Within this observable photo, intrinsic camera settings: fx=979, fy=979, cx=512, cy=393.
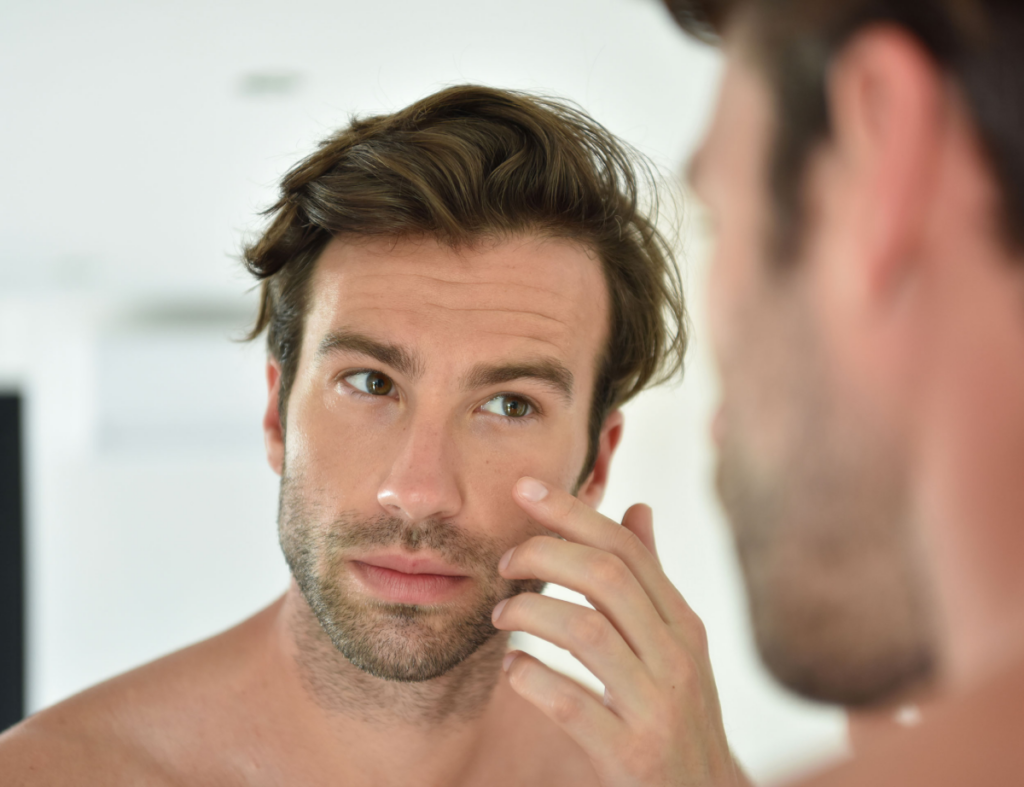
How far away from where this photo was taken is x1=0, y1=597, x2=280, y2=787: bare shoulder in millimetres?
1307

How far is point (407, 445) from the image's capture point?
1.30m

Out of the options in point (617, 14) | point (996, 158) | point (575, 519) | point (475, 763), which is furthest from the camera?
point (617, 14)

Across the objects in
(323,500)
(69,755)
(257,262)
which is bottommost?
(69,755)

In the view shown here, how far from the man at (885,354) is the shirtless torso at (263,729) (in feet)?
3.39

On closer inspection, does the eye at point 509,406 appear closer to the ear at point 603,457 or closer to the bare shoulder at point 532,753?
the ear at point 603,457

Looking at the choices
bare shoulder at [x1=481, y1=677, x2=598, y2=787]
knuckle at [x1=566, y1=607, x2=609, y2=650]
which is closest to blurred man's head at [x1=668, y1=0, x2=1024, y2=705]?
knuckle at [x1=566, y1=607, x2=609, y2=650]

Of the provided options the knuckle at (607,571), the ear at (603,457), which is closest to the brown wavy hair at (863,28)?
the knuckle at (607,571)

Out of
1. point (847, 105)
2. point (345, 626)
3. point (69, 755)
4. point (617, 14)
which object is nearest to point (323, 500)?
point (345, 626)

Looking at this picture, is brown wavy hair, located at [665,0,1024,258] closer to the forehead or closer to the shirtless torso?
the forehead

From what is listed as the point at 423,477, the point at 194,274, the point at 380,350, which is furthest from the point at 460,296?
the point at 194,274

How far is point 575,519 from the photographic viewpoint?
128cm

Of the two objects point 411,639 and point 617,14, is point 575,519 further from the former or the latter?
point 617,14

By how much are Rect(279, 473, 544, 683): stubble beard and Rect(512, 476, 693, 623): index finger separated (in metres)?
0.10

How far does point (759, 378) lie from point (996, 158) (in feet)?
0.56
